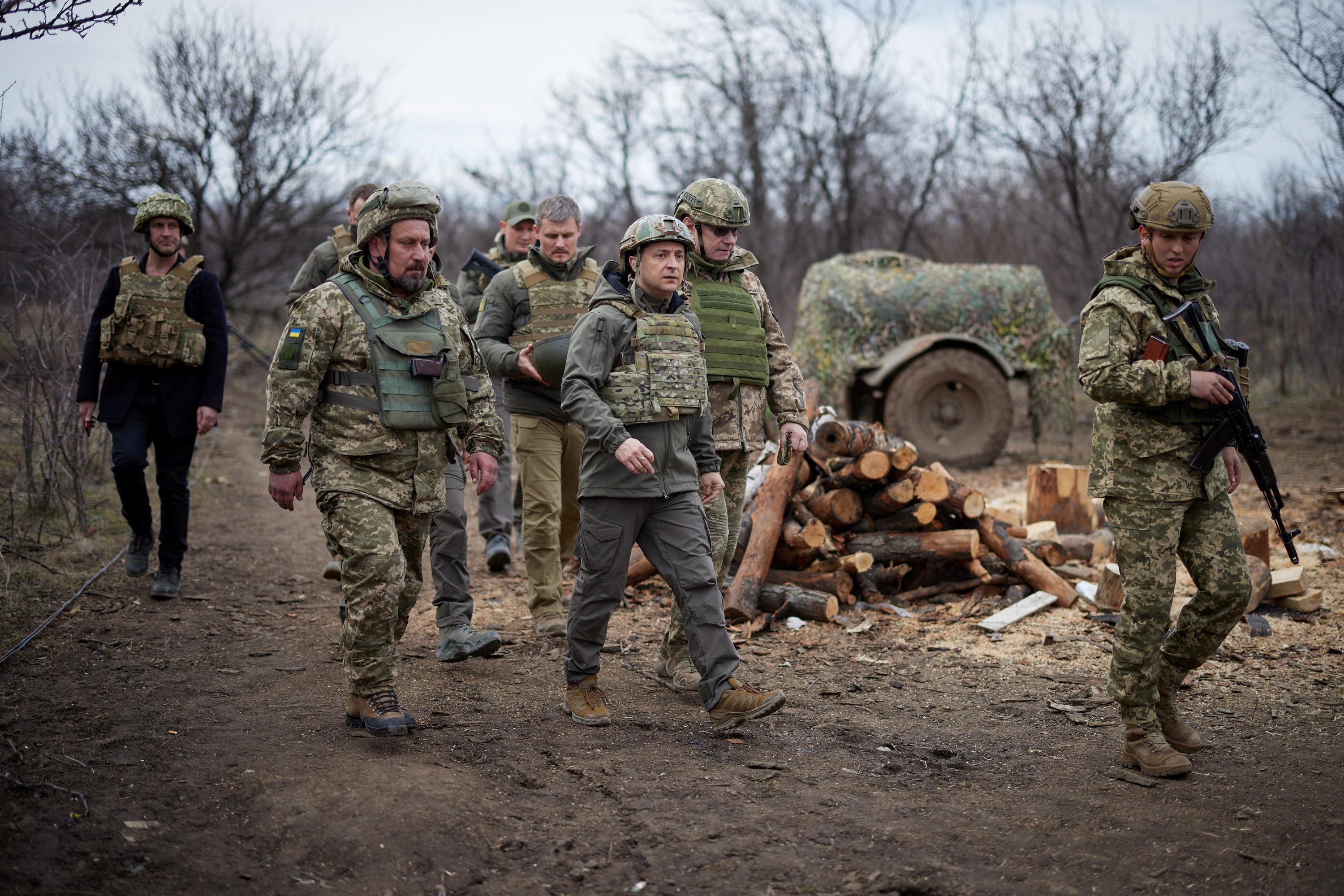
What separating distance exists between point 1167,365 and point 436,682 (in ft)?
10.6

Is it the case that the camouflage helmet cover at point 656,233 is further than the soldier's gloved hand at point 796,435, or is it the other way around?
the soldier's gloved hand at point 796,435

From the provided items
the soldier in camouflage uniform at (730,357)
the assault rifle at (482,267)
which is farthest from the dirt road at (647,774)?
the assault rifle at (482,267)

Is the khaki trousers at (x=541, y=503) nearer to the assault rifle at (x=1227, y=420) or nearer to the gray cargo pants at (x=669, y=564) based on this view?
the gray cargo pants at (x=669, y=564)

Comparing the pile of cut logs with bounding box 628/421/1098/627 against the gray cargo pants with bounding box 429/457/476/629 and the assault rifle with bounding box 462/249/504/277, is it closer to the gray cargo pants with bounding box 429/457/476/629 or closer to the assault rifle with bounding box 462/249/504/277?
the gray cargo pants with bounding box 429/457/476/629

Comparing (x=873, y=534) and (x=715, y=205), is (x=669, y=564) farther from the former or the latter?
(x=873, y=534)

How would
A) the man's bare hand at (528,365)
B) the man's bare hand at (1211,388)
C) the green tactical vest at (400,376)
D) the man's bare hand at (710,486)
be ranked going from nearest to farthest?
the man's bare hand at (1211,388) → the green tactical vest at (400,376) → the man's bare hand at (710,486) → the man's bare hand at (528,365)

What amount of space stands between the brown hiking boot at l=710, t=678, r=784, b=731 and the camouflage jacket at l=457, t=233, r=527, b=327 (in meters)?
3.06

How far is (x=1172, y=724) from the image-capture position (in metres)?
4.02

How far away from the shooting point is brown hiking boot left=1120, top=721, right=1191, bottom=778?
12.4ft

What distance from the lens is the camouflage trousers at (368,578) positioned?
3.88 meters

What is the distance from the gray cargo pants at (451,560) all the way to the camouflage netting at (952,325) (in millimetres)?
7398

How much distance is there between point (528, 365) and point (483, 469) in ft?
4.37

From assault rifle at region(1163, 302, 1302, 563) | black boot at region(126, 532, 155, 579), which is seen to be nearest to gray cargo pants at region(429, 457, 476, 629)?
black boot at region(126, 532, 155, 579)

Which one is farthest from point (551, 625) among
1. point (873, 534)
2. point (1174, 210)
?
point (1174, 210)
